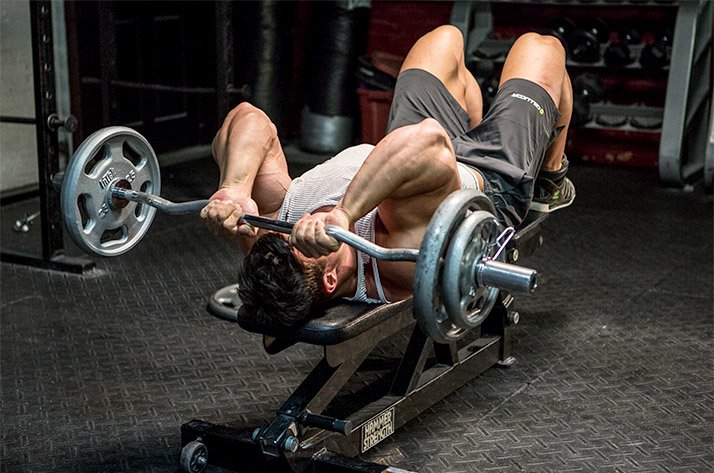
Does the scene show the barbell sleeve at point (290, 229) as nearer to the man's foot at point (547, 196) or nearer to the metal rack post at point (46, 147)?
the man's foot at point (547, 196)

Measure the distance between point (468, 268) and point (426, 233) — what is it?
0.12 m

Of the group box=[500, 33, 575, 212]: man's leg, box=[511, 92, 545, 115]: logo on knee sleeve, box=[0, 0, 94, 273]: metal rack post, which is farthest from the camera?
box=[0, 0, 94, 273]: metal rack post

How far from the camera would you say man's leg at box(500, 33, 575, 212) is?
2867mm

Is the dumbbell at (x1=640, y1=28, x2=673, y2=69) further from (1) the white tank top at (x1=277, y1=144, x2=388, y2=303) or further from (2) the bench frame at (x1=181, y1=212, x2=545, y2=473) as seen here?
(1) the white tank top at (x1=277, y1=144, x2=388, y2=303)

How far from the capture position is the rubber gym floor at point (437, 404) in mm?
2402

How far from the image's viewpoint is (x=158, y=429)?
8.24ft

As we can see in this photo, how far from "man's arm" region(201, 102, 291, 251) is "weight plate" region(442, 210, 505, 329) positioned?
0.51 meters

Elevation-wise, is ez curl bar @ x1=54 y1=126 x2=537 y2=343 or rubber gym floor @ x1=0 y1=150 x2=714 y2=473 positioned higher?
ez curl bar @ x1=54 y1=126 x2=537 y2=343

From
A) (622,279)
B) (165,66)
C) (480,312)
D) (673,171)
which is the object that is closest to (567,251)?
(622,279)

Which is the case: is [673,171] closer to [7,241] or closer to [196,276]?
[196,276]

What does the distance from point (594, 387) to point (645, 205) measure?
2.26 meters

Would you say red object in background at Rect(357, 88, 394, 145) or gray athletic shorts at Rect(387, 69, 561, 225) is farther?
red object in background at Rect(357, 88, 394, 145)

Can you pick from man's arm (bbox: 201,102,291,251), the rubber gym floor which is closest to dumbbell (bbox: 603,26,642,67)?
the rubber gym floor

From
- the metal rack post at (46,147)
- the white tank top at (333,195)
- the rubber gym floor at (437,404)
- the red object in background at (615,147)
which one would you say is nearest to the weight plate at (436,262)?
the white tank top at (333,195)
